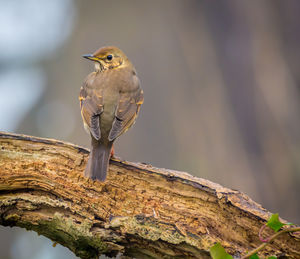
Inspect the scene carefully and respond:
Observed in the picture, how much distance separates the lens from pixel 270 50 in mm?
7590

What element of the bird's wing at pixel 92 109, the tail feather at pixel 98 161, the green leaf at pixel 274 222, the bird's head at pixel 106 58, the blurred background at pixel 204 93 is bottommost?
the green leaf at pixel 274 222

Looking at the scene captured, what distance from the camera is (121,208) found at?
3273 mm

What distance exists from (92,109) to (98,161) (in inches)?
25.4

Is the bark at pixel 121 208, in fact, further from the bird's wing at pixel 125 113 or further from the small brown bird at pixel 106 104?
the bird's wing at pixel 125 113

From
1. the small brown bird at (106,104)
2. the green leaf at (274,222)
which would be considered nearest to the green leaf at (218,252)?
the green leaf at (274,222)

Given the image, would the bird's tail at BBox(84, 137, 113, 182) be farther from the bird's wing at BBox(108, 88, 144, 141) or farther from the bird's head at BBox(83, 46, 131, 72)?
the bird's head at BBox(83, 46, 131, 72)

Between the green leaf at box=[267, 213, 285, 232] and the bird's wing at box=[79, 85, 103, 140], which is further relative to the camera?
the bird's wing at box=[79, 85, 103, 140]

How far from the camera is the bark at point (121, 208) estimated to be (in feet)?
9.91

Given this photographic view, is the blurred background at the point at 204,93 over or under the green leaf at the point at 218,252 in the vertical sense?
over

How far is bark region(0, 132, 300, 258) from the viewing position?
3021 mm

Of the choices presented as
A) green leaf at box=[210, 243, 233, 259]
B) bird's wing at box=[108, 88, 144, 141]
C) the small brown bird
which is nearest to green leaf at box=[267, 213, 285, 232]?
green leaf at box=[210, 243, 233, 259]

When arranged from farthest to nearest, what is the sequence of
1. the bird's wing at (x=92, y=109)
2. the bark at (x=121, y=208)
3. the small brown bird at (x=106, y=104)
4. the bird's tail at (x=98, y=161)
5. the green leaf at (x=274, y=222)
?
the bird's wing at (x=92, y=109) → the small brown bird at (x=106, y=104) → the bird's tail at (x=98, y=161) → the bark at (x=121, y=208) → the green leaf at (x=274, y=222)

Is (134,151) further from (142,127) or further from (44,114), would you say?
(44,114)

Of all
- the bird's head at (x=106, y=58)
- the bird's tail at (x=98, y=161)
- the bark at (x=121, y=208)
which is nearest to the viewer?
the bark at (x=121, y=208)
